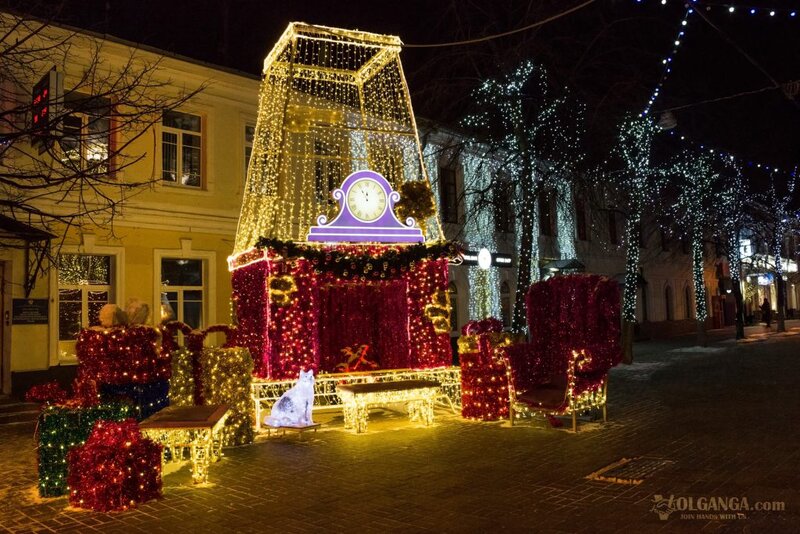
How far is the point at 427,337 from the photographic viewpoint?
1062cm

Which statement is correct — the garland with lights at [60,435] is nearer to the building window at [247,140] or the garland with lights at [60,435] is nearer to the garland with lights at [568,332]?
the garland with lights at [568,332]

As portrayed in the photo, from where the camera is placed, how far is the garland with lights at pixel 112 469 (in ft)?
18.4

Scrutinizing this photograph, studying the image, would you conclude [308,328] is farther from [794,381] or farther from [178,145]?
[794,381]

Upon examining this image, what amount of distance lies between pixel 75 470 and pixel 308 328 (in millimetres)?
4311

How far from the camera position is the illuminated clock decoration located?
386 inches

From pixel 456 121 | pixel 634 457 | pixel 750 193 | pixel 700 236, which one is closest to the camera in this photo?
pixel 634 457

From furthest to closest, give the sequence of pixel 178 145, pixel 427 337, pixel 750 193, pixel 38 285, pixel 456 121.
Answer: pixel 750 193
pixel 456 121
pixel 178 145
pixel 38 285
pixel 427 337

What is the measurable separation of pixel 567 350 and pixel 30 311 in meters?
9.51

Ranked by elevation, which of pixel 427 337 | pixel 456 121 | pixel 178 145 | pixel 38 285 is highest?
pixel 456 121

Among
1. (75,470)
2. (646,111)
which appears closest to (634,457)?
(75,470)

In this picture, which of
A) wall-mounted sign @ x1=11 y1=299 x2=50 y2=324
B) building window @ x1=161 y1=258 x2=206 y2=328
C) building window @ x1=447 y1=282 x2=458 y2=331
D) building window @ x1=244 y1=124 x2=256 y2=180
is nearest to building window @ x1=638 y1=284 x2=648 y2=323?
building window @ x1=447 y1=282 x2=458 y2=331

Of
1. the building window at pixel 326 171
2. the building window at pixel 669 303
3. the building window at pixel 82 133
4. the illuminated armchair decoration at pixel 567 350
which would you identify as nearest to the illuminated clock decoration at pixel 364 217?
the illuminated armchair decoration at pixel 567 350

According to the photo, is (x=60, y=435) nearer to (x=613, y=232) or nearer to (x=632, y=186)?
(x=632, y=186)

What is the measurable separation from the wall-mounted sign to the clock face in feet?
20.7
